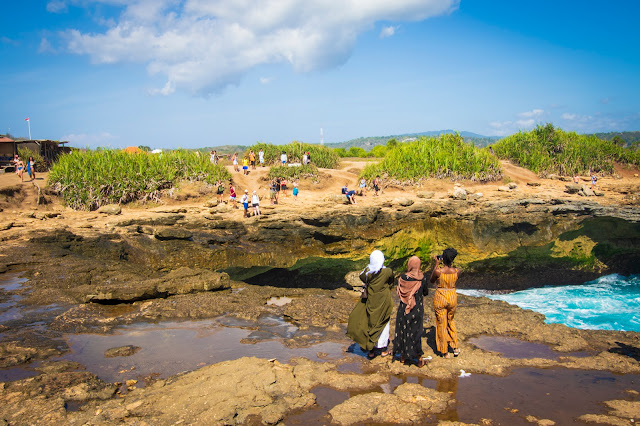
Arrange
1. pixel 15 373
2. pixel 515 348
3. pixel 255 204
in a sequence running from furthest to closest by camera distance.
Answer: pixel 255 204, pixel 515 348, pixel 15 373

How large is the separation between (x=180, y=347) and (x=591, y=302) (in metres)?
9.80

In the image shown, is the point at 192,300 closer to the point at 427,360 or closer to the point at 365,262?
the point at 427,360

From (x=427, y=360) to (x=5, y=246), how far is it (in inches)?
407

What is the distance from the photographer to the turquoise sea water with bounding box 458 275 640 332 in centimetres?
870

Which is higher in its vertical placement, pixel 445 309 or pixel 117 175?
pixel 117 175

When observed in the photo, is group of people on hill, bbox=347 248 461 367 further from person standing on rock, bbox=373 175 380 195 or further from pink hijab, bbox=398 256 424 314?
person standing on rock, bbox=373 175 380 195

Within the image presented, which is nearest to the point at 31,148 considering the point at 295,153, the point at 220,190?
the point at 220,190

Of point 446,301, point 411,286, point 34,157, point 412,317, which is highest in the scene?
point 34,157

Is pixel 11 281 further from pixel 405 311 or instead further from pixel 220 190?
pixel 220 190

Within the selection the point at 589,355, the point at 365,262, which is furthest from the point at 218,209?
the point at 589,355

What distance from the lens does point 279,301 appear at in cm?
788

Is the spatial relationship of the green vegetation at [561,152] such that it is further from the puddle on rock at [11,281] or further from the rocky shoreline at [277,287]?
the puddle on rock at [11,281]

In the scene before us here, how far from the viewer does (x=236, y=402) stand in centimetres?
392

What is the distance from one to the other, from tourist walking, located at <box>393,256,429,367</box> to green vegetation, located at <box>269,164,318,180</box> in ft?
47.3
